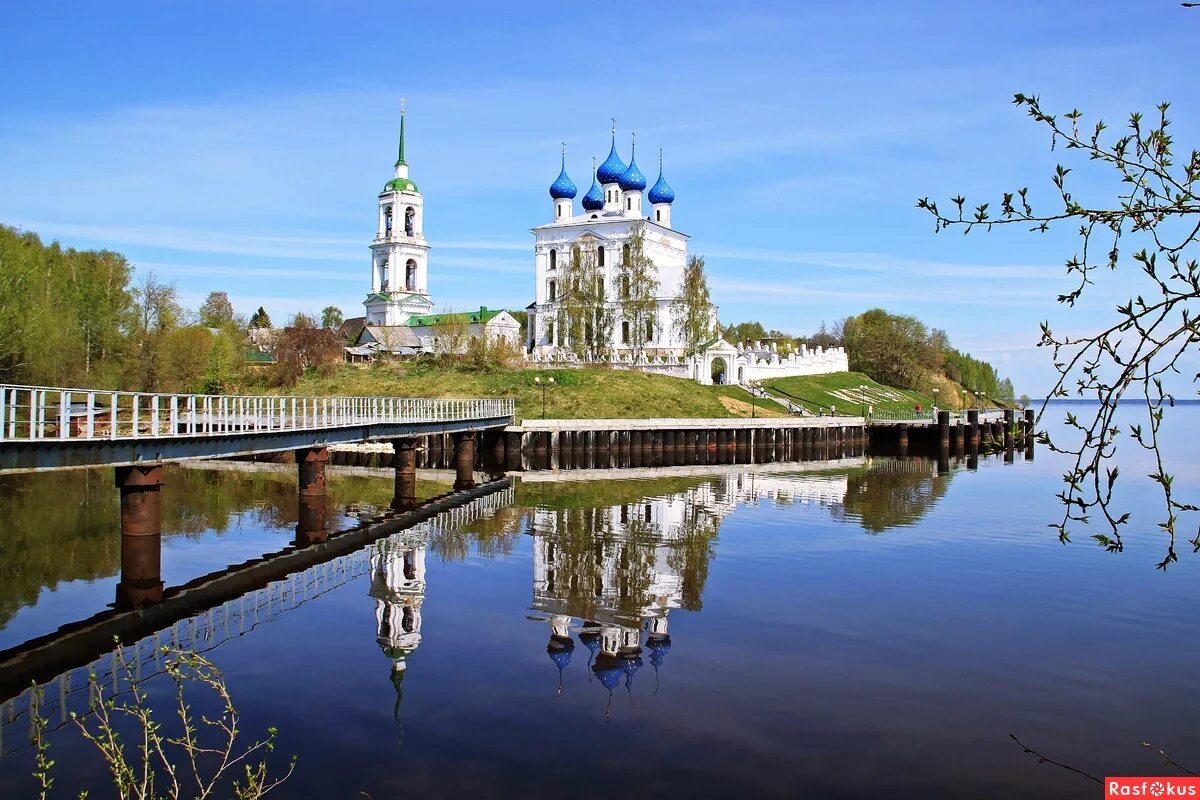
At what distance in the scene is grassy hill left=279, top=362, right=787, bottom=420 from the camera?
68.1 metres

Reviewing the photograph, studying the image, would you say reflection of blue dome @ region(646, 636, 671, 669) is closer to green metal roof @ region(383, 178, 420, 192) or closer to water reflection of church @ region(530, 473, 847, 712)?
water reflection of church @ region(530, 473, 847, 712)

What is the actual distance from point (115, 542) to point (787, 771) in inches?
784

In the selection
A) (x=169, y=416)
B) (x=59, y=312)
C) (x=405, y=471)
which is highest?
(x=59, y=312)

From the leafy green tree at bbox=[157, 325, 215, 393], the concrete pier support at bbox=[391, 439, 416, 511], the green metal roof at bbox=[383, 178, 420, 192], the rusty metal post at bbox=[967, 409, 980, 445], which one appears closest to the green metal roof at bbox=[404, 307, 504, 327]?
the green metal roof at bbox=[383, 178, 420, 192]

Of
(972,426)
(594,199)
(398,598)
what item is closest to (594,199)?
(594,199)

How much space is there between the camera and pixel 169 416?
26.7 metres

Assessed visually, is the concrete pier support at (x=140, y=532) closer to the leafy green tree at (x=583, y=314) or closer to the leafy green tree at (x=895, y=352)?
the leafy green tree at (x=583, y=314)

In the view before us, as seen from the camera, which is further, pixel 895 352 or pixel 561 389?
pixel 895 352

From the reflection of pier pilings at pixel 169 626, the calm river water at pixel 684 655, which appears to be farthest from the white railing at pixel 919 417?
the reflection of pier pilings at pixel 169 626

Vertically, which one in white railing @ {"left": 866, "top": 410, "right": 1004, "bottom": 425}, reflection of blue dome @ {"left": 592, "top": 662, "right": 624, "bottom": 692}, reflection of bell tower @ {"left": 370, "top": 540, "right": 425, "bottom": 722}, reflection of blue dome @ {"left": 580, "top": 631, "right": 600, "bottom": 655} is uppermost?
white railing @ {"left": 866, "top": 410, "right": 1004, "bottom": 425}

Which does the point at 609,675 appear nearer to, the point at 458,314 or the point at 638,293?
the point at 638,293

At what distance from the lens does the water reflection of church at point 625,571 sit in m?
16.4

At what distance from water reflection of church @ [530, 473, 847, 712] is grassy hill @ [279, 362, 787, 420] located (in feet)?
88.1

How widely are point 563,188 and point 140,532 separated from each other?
3108 inches
